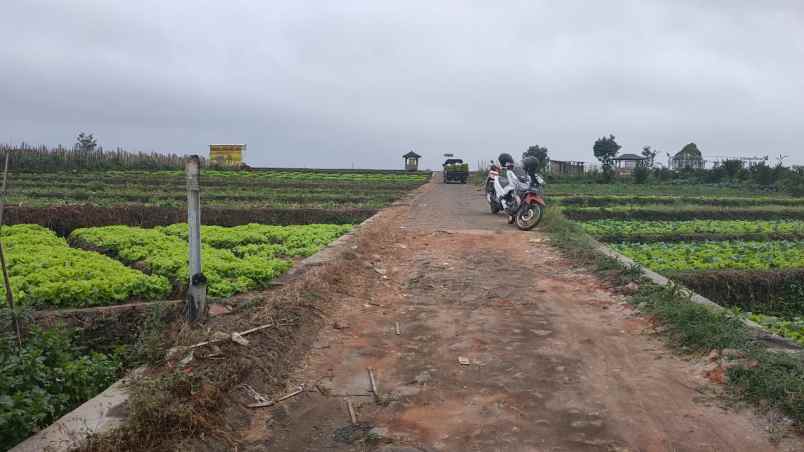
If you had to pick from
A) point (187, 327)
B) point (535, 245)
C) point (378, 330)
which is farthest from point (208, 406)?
point (535, 245)

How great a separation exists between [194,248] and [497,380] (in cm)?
280

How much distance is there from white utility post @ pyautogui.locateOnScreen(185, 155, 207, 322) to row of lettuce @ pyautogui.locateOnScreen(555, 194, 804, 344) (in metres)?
5.67

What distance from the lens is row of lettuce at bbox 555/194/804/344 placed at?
9.41m

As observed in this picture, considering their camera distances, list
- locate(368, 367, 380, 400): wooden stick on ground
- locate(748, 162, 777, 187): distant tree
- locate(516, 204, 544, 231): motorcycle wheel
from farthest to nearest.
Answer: locate(748, 162, 777, 187): distant tree → locate(516, 204, 544, 231): motorcycle wheel → locate(368, 367, 380, 400): wooden stick on ground

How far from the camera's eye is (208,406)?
388 cm

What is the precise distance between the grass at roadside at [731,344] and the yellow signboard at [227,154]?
2230 inches

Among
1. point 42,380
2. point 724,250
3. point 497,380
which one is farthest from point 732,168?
point 42,380

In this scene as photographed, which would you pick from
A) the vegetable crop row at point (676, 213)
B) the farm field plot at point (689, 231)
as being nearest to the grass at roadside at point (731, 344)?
the farm field plot at point (689, 231)

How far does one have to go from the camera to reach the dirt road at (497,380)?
3748mm

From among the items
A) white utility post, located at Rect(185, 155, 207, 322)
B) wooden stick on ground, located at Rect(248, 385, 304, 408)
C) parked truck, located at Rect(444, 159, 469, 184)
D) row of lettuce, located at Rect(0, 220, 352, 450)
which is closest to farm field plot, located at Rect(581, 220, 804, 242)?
row of lettuce, located at Rect(0, 220, 352, 450)

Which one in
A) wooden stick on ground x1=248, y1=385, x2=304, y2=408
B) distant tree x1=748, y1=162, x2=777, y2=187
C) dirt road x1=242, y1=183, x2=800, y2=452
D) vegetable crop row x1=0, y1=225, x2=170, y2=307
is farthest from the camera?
→ distant tree x1=748, y1=162, x2=777, y2=187

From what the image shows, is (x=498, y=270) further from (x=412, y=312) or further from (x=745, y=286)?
(x=745, y=286)

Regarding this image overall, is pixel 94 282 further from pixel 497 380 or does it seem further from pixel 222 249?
pixel 497 380

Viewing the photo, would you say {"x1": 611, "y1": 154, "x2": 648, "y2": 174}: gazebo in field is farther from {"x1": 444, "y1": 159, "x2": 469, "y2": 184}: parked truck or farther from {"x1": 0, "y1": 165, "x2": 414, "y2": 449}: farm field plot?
{"x1": 0, "y1": 165, "x2": 414, "y2": 449}: farm field plot
